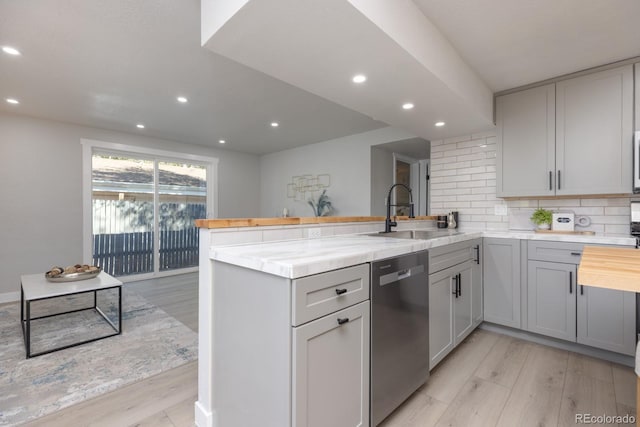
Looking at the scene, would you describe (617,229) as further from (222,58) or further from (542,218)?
(222,58)

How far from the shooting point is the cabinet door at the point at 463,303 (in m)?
2.24

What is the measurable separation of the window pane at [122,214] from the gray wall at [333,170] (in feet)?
7.69

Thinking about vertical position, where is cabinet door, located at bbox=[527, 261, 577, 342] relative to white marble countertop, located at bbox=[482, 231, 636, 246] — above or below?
below

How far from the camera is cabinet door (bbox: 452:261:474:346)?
2238 millimetres

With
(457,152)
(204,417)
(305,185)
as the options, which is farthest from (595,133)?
(305,185)

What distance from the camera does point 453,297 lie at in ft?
7.20

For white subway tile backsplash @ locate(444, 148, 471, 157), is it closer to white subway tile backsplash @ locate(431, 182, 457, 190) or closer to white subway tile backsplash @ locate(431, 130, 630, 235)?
white subway tile backsplash @ locate(431, 130, 630, 235)

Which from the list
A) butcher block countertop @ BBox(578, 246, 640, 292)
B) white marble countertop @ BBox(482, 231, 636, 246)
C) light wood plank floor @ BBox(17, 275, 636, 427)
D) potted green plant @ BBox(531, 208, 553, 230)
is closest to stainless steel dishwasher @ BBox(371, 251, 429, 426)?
light wood plank floor @ BBox(17, 275, 636, 427)

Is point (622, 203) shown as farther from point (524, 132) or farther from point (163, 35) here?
point (163, 35)

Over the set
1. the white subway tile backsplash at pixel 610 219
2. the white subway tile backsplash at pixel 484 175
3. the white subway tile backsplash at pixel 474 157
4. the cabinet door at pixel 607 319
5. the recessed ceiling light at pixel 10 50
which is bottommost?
the cabinet door at pixel 607 319

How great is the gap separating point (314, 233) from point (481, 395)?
1433mm

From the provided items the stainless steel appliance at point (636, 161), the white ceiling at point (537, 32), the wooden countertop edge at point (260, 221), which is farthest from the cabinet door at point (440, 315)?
the white ceiling at point (537, 32)

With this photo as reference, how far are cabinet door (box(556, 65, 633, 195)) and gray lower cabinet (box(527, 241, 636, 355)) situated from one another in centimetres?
60

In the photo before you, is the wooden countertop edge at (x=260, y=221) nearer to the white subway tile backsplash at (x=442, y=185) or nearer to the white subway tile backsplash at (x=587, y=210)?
the white subway tile backsplash at (x=442, y=185)
